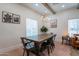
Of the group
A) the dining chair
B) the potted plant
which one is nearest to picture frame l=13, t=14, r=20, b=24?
the dining chair

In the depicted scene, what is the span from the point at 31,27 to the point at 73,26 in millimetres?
837

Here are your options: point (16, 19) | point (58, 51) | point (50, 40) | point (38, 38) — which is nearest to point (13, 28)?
point (16, 19)

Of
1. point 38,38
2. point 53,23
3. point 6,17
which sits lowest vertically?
point 38,38

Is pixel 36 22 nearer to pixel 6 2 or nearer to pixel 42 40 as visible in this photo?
pixel 42 40

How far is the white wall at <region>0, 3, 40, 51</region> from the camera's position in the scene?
1.77 m

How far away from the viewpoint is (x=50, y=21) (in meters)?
1.98

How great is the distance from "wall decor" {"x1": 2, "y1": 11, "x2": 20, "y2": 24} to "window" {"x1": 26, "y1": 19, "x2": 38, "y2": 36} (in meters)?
0.21

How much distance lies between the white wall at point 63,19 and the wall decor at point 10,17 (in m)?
0.67

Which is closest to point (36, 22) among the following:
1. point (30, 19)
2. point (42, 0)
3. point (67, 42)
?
point (30, 19)

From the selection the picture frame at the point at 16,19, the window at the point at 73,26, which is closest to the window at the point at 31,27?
the picture frame at the point at 16,19

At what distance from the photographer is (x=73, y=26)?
192cm

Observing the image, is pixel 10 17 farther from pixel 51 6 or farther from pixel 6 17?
pixel 51 6

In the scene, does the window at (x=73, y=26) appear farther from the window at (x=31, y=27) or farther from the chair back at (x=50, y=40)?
the window at (x=31, y=27)

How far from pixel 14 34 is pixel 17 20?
0.27 m
